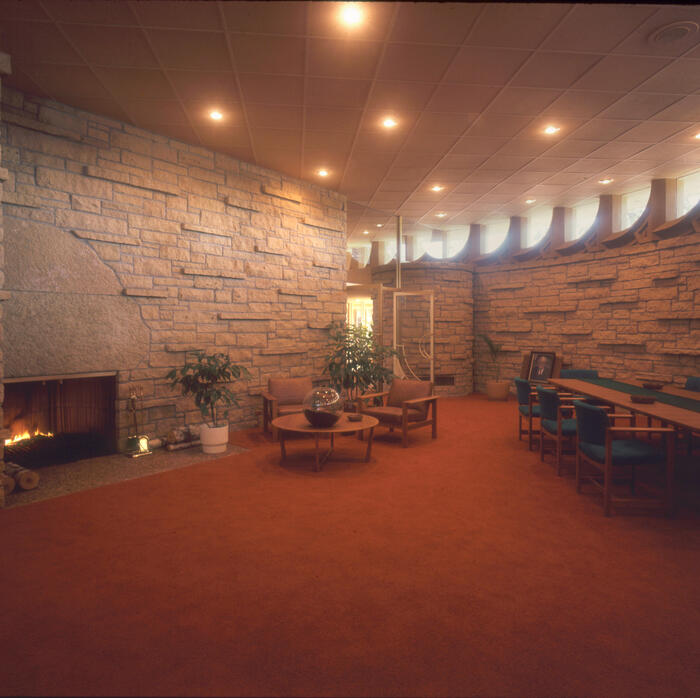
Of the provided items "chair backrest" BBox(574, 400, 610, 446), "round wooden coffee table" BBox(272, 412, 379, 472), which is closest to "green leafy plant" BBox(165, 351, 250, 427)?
"round wooden coffee table" BBox(272, 412, 379, 472)

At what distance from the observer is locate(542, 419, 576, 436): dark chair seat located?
422 centimetres

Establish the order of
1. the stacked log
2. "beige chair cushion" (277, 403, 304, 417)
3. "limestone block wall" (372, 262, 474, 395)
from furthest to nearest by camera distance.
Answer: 1. "limestone block wall" (372, 262, 474, 395)
2. "beige chair cushion" (277, 403, 304, 417)
3. the stacked log

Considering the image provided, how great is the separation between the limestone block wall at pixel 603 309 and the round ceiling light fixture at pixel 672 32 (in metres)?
3.45

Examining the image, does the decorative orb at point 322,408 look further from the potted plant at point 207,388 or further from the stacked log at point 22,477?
the stacked log at point 22,477

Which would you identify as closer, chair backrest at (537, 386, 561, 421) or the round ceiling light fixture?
the round ceiling light fixture

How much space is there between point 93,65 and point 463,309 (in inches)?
287

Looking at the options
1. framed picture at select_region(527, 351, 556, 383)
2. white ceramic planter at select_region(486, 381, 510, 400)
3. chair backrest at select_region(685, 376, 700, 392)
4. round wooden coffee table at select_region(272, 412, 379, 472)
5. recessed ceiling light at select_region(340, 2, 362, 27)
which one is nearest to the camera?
recessed ceiling light at select_region(340, 2, 362, 27)

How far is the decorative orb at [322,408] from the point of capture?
14.0 ft

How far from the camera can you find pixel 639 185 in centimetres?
675

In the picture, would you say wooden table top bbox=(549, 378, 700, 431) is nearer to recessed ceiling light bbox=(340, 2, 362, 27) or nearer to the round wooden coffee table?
the round wooden coffee table

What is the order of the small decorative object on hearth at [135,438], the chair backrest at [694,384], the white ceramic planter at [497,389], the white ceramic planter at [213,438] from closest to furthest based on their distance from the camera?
the small decorative object on hearth at [135,438] → the white ceramic planter at [213,438] → the chair backrest at [694,384] → the white ceramic planter at [497,389]

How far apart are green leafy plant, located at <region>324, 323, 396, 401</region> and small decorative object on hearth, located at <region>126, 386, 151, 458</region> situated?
234cm

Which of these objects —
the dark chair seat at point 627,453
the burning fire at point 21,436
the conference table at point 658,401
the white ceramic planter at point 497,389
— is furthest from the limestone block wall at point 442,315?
the burning fire at point 21,436

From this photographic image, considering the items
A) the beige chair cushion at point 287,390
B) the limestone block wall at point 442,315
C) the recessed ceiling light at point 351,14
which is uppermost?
the recessed ceiling light at point 351,14
